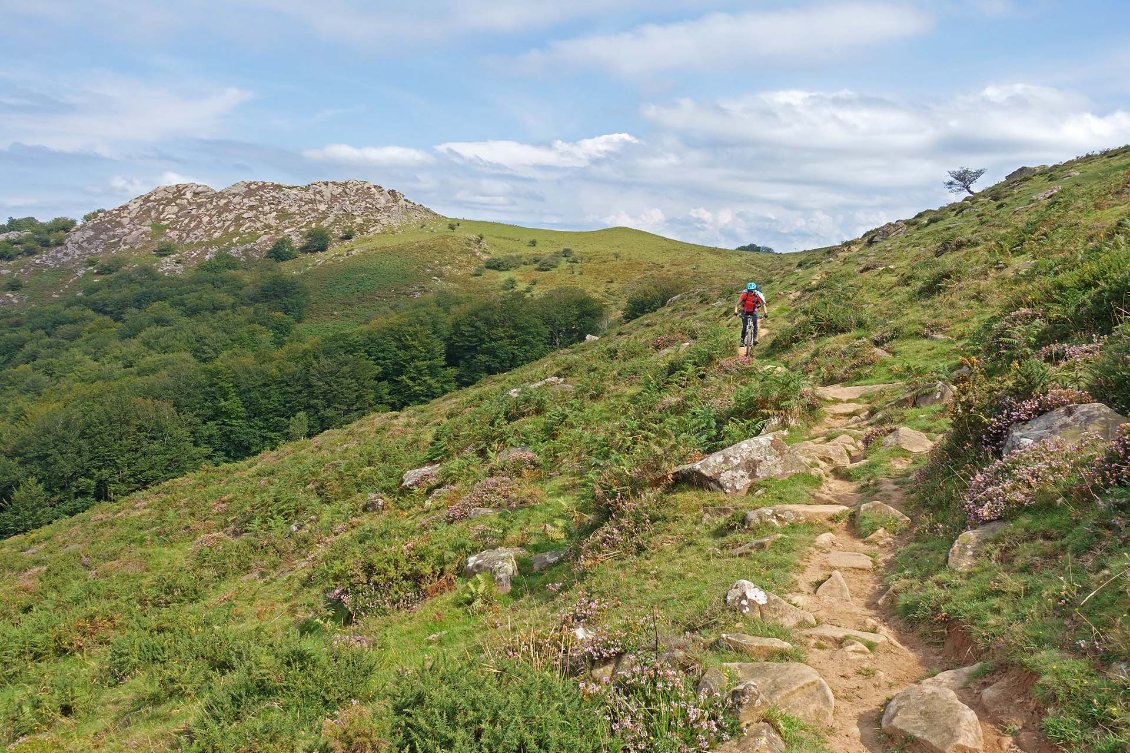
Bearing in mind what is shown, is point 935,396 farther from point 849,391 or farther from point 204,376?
point 204,376

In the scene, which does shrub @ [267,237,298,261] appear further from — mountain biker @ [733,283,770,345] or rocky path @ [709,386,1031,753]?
rocky path @ [709,386,1031,753]

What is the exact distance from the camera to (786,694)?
5156 mm

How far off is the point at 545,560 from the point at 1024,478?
7.00 meters

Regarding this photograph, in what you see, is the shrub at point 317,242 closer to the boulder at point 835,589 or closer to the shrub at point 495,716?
the boulder at point 835,589

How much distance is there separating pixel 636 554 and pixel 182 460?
7078cm

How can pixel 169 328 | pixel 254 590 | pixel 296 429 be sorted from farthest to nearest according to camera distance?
1. pixel 169 328
2. pixel 296 429
3. pixel 254 590

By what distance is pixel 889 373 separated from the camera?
1441 centimetres

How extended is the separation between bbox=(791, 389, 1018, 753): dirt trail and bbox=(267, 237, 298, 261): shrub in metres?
185

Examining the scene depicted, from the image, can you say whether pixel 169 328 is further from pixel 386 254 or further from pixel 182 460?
pixel 182 460

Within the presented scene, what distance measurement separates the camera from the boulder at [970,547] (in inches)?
252

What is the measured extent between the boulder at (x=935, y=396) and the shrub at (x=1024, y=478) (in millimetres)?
4232

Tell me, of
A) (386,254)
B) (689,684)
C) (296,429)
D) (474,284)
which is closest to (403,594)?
(689,684)

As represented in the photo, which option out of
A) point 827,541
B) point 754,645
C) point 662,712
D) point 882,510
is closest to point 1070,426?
point 882,510

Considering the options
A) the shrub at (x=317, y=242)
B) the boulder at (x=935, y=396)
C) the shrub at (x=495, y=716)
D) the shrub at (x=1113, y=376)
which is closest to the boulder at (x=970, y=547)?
the shrub at (x=1113, y=376)
